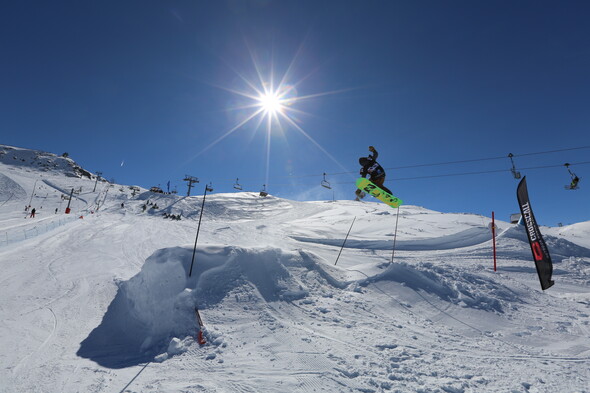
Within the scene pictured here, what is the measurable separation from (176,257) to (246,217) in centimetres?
4497

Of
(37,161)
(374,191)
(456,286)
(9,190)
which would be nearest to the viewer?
(456,286)

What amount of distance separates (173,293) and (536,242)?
40.6ft

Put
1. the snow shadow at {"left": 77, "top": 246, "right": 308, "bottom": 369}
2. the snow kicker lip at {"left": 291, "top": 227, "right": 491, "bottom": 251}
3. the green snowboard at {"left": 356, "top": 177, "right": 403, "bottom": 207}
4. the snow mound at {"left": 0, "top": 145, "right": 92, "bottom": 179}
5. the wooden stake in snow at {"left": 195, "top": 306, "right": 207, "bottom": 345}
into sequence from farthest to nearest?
the snow mound at {"left": 0, "top": 145, "right": 92, "bottom": 179} < the snow kicker lip at {"left": 291, "top": 227, "right": 491, "bottom": 251} < the green snowboard at {"left": 356, "top": 177, "right": 403, "bottom": 207} < the snow shadow at {"left": 77, "top": 246, "right": 308, "bottom": 369} < the wooden stake in snow at {"left": 195, "top": 306, "right": 207, "bottom": 345}

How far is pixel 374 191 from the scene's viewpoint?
11.5 m

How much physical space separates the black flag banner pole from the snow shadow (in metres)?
8.37

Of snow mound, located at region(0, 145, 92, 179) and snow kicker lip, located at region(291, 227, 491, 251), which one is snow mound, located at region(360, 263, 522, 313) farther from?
snow mound, located at region(0, 145, 92, 179)

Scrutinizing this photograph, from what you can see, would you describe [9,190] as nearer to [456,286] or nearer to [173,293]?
[173,293]

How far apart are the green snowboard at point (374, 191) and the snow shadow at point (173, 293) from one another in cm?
455

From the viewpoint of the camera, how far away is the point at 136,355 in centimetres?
666

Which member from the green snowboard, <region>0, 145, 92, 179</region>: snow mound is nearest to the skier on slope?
the green snowboard

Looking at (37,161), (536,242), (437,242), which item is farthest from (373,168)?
(37,161)

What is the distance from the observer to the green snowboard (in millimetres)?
11337

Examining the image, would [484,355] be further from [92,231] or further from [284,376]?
[92,231]

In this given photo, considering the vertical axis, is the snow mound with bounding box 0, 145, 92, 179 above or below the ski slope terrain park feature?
above
